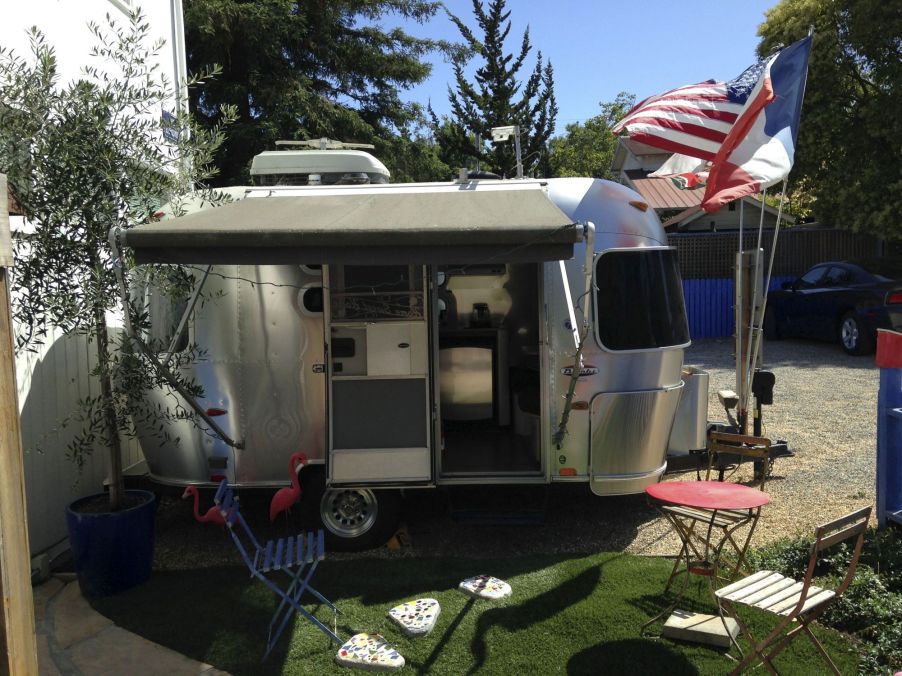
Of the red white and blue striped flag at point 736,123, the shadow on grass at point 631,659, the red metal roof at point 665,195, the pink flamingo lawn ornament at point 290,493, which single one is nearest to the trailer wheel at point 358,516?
the pink flamingo lawn ornament at point 290,493

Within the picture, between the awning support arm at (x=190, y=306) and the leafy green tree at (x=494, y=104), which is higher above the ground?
the leafy green tree at (x=494, y=104)

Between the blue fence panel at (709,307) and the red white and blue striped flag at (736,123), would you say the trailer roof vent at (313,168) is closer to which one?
the red white and blue striped flag at (736,123)

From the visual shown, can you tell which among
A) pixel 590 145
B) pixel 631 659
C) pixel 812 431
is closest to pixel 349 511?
pixel 631 659

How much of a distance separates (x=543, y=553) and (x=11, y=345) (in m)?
4.16

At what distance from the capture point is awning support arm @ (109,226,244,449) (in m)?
4.59

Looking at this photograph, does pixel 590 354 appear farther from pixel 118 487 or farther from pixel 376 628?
pixel 118 487

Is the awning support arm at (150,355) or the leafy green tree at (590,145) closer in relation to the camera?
the awning support arm at (150,355)

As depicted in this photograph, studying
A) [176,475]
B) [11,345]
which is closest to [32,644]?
[11,345]

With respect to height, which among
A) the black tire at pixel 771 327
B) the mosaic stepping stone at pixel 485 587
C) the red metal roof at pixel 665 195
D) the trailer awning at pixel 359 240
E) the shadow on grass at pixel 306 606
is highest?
the red metal roof at pixel 665 195

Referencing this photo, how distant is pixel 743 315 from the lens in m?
7.50

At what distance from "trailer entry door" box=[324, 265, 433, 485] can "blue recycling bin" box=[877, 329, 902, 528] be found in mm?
3223

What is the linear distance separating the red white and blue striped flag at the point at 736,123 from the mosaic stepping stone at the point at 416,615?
12.4ft

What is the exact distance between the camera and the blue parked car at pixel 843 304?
13159 mm

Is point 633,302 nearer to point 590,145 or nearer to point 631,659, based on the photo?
point 631,659
